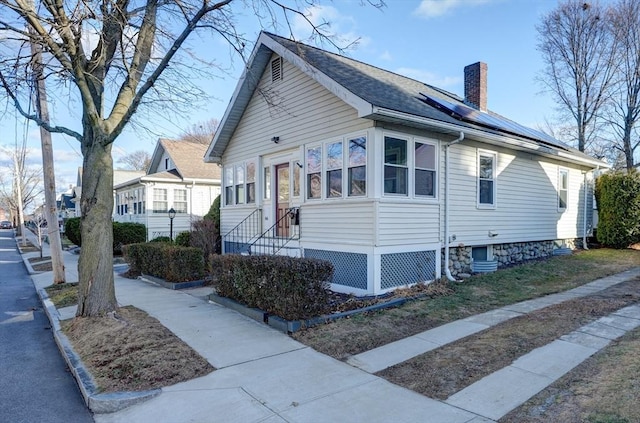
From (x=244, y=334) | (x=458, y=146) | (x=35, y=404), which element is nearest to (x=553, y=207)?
(x=458, y=146)

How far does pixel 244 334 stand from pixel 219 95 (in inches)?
230

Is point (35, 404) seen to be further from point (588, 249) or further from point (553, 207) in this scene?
point (588, 249)

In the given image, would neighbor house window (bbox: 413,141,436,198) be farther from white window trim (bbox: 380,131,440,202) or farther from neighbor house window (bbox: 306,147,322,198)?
neighbor house window (bbox: 306,147,322,198)

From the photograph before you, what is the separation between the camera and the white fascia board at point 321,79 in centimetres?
754

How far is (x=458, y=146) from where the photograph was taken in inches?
380

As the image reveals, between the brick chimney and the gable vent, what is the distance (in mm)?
7276

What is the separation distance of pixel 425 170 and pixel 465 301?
9.80 ft

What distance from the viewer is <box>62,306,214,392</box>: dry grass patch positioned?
4.46 m

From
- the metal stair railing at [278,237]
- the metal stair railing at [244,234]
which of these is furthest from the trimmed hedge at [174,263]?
the metal stair railing at [244,234]

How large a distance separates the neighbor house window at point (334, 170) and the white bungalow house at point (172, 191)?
1283 centimetres

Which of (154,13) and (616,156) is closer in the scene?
(154,13)

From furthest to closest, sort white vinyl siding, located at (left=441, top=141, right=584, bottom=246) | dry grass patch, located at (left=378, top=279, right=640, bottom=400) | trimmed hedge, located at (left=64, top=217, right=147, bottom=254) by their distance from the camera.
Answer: trimmed hedge, located at (left=64, top=217, right=147, bottom=254) < white vinyl siding, located at (left=441, top=141, right=584, bottom=246) < dry grass patch, located at (left=378, top=279, right=640, bottom=400)

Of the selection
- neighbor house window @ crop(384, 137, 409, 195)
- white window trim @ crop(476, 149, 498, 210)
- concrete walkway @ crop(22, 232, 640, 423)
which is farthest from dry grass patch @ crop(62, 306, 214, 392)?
white window trim @ crop(476, 149, 498, 210)

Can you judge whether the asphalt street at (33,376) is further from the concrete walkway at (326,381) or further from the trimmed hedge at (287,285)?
the trimmed hedge at (287,285)
